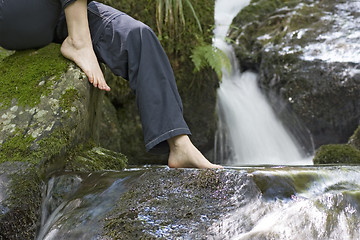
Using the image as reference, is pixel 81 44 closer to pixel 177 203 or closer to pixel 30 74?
pixel 30 74

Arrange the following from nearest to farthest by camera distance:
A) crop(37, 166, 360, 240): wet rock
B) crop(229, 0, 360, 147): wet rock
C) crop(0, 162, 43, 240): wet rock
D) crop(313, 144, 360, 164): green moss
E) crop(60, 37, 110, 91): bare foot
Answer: crop(37, 166, 360, 240): wet rock < crop(0, 162, 43, 240): wet rock < crop(60, 37, 110, 91): bare foot < crop(313, 144, 360, 164): green moss < crop(229, 0, 360, 147): wet rock

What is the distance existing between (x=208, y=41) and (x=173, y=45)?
0.61 meters

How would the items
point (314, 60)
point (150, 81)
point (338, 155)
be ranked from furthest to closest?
point (314, 60)
point (338, 155)
point (150, 81)

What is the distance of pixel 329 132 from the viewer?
256 inches

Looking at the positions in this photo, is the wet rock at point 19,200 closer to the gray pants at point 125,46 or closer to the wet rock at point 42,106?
the wet rock at point 42,106

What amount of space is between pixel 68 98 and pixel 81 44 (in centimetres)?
33

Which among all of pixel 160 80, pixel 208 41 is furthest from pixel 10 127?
pixel 208 41

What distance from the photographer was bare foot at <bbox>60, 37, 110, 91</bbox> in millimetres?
2258

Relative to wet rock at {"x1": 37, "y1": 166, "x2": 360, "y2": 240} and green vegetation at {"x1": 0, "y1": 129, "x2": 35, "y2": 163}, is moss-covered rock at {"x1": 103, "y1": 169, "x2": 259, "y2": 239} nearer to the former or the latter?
wet rock at {"x1": 37, "y1": 166, "x2": 360, "y2": 240}

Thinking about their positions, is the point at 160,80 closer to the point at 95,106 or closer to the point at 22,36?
the point at 95,106

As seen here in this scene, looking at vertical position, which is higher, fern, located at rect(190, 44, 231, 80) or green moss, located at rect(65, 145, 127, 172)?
fern, located at rect(190, 44, 231, 80)

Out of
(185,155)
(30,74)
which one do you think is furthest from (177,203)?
(30,74)

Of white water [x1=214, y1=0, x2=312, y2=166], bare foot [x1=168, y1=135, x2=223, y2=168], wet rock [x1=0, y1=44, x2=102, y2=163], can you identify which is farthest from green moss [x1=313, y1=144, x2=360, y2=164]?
wet rock [x1=0, y1=44, x2=102, y2=163]

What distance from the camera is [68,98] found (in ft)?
7.03
